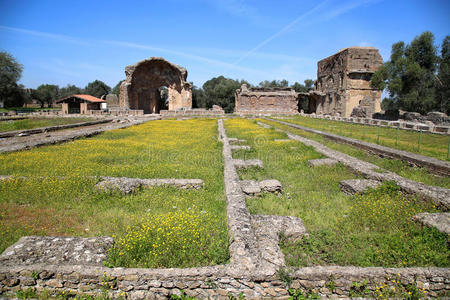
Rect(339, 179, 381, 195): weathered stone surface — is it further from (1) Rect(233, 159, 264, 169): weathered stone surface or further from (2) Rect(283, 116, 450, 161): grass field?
(2) Rect(283, 116, 450, 161): grass field

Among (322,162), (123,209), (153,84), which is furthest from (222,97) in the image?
(123,209)

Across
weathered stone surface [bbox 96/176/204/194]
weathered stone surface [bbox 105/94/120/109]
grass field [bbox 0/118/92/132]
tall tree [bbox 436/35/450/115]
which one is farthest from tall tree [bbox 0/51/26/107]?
tall tree [bbox 436/35/450/115]

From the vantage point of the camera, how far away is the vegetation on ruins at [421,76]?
27.7m

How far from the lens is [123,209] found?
475cm

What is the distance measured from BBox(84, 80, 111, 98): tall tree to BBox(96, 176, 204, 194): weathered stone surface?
93.1 metres

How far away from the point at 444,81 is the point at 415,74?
9.83 ft

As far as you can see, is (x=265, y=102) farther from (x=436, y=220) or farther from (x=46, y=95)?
(x=46, y=95)

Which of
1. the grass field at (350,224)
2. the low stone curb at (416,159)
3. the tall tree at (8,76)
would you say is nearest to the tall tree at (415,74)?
the low stone curb at (416,159)

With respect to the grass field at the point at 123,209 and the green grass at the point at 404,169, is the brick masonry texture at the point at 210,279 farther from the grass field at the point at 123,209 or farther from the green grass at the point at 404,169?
the green grass at the point at 404,169

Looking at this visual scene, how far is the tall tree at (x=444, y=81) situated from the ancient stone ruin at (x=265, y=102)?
66.6 ft

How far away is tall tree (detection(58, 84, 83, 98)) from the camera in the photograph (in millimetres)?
83625

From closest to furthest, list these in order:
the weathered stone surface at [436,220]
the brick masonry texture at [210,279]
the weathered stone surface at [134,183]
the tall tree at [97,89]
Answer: the brick masonry texture at [210,279] → the weathered stone surface at [436,220] → the weathered stone surface at [134,183] → the tall tree at [97,89]

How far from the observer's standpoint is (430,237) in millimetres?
3832

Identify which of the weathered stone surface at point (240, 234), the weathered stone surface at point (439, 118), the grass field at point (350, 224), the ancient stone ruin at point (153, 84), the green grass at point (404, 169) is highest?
the ancient stone ruin at point (153, 84)
